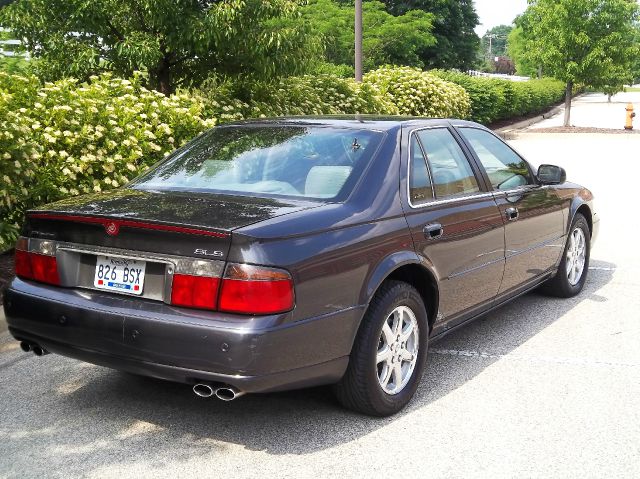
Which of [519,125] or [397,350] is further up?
[519,125]

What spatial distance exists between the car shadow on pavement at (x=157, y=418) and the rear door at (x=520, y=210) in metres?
0.75

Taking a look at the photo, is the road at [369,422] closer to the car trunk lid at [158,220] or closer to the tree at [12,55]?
the car trunk lid at [158,220]

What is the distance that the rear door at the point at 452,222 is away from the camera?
184 inches

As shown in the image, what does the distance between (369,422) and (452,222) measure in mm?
1280

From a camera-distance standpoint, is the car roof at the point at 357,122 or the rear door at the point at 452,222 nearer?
the rear door at the point at 452,222

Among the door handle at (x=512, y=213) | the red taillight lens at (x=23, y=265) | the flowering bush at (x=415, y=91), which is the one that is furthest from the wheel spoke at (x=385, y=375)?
the flowering bush at (x=415, y=91)

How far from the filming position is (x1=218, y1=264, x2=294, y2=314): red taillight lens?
3.62 meters

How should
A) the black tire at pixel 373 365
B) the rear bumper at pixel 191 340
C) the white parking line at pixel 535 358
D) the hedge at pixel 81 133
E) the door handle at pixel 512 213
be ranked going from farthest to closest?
the hedge at pixel 81 133, the door handle at pixel 512 213, the white parking line at pixel 535 358, the black tire at pixel 373 365, the rear bumper at pixel 191 340

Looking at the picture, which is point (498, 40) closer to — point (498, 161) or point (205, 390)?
point (498, 161)

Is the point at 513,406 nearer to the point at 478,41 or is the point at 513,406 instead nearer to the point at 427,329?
the point at 427,329

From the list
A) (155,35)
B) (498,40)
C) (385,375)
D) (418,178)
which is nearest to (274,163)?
(418,178)

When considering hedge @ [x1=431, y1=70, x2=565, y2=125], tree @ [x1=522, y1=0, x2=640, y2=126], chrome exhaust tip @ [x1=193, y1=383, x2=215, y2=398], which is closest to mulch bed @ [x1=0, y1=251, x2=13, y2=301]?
chrome exhaust tip @ [x1=193, y1=383, x2=215, y2=398]

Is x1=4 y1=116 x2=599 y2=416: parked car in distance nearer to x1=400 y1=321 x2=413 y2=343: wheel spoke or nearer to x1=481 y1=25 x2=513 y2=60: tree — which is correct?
x1=400 y1=321 x2=413 y2=343: wheel spoke

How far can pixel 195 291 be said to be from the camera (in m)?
3.72
